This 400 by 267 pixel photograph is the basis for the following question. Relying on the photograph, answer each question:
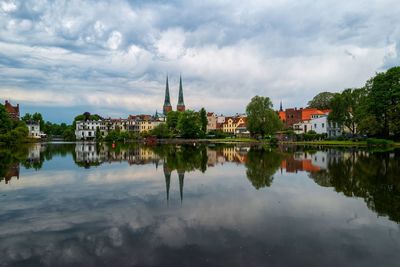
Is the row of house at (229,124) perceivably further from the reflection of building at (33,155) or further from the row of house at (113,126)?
the reflection of building at (33,155)

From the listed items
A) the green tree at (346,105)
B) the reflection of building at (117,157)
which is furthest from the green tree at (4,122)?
the green tree at (346,105)

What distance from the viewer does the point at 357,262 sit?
737 centimetres

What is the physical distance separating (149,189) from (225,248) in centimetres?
916

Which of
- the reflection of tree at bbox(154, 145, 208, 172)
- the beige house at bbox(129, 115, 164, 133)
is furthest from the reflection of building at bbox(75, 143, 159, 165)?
the beige house at bbox(129, 115, 164, 133)

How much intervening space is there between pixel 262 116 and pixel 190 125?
29942 mm

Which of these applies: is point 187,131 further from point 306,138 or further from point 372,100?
point 372,100

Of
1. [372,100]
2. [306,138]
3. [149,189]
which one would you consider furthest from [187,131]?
[149,189]

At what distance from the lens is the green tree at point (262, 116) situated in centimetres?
8694

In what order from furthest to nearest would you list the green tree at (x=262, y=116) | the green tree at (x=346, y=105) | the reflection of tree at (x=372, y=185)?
the green tree at (x=262, y=116) < the green tree at (x=346, y=105) < the reflection of tree at (x=372, y=185)

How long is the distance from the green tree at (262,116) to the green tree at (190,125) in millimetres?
25622

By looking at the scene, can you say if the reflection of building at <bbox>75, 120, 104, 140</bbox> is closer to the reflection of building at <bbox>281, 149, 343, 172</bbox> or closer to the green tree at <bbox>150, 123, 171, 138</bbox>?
the green tree at <bbox>150, 123, 171, 138</bbox>

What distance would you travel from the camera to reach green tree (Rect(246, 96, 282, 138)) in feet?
285

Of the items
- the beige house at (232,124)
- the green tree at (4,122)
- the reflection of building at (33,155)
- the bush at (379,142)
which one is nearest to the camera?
the reflection of building at (33,155)

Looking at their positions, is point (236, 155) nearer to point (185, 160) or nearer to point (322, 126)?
point (185, 160)
